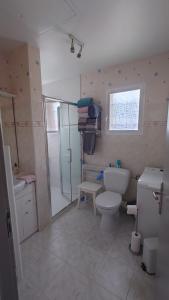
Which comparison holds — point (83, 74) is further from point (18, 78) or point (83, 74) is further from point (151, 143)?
point (151, 143)

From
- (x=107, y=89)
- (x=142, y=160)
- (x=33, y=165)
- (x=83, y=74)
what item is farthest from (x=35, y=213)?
(x=83, y=74)

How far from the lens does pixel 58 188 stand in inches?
121

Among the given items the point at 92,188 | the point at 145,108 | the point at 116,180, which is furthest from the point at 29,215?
the point at 145,108

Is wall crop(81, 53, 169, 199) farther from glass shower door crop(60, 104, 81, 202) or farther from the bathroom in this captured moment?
glass shower door crop(60, 104, 81, 202)

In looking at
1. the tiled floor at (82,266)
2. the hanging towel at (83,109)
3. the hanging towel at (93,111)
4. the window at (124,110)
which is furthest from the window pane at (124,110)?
the tiled floor at (82,266)

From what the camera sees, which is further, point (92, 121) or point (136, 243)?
point (92, 121)

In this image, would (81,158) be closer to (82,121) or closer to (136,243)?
(82,121)

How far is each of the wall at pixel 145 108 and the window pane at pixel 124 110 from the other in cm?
12

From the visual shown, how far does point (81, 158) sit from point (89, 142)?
470mm

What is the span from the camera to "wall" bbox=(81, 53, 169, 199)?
80.9 inches

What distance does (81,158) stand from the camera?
2.89 meters

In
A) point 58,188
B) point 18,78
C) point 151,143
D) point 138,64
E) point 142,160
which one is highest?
point 138,64

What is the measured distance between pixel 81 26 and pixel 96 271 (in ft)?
7.92

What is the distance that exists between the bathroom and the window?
2 centimetres
